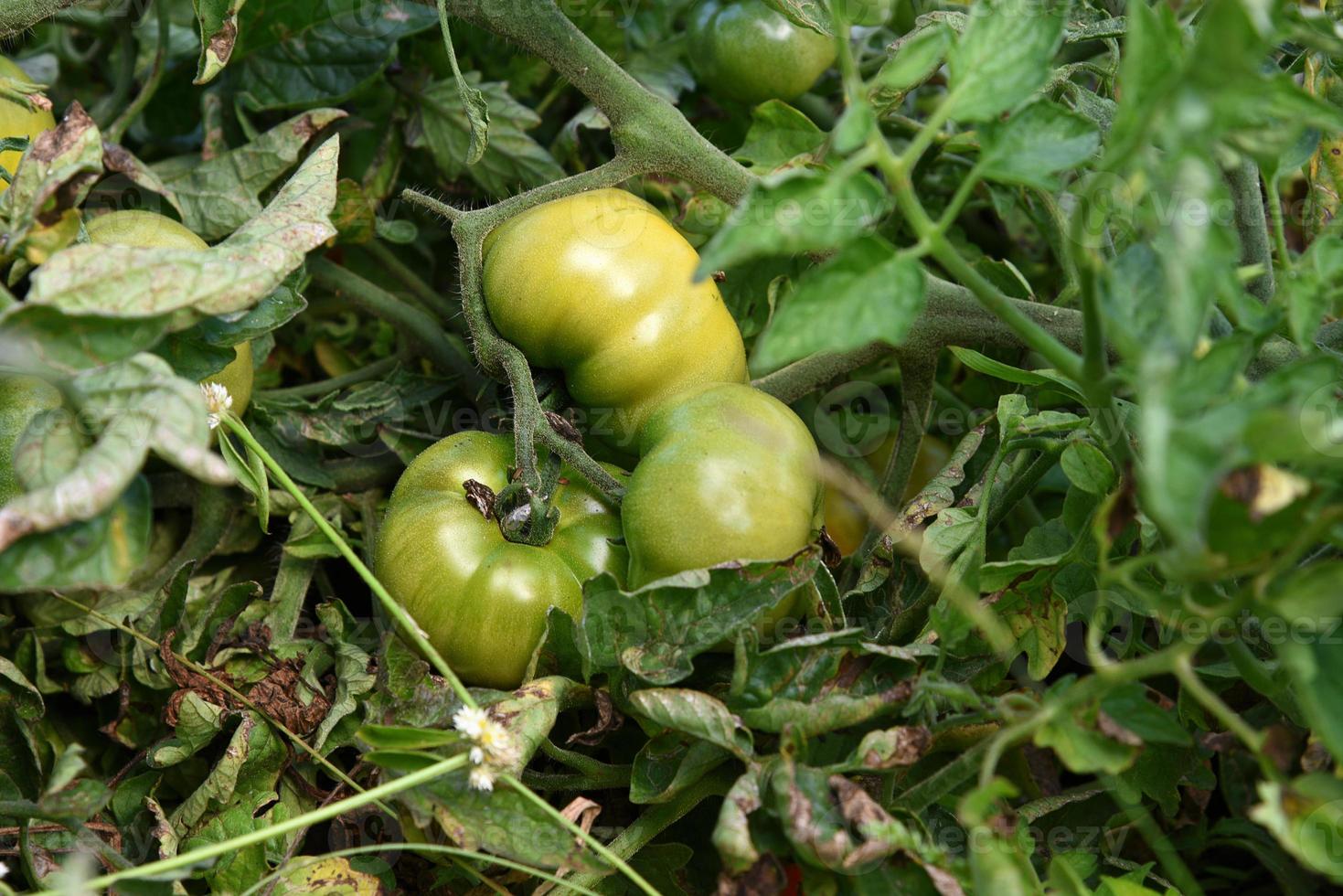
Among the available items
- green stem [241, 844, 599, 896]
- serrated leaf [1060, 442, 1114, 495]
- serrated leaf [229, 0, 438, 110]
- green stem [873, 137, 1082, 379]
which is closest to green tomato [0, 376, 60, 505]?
green stem [241, 844, 599, 896]

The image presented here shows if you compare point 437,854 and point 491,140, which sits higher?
point 491,140

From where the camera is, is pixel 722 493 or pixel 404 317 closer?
pixel 722 493

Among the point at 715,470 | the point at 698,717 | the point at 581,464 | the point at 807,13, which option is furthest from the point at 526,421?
the point at 807,13

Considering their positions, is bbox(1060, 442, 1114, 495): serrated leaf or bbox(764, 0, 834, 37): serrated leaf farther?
bbox(764, 0, 834, 37): serrated leaf

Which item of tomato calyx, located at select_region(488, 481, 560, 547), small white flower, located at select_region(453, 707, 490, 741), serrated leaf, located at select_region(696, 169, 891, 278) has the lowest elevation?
tomato calyx, located at select_region(488, 481, 560, 547)

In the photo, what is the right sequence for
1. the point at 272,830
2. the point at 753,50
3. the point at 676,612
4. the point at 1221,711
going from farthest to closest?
the point at 753,50
the point at 676,612
the point at 272,830
the point at 1221,711

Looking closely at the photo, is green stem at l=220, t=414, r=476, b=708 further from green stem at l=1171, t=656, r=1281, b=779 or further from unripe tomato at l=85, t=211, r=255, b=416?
green stem at l=1171, t=656, r=1281, b=779

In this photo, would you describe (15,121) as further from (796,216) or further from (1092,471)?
(1092,471)

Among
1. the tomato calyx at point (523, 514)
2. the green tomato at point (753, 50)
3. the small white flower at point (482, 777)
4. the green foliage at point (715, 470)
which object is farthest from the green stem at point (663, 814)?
the green tomato at point (753, 50)
